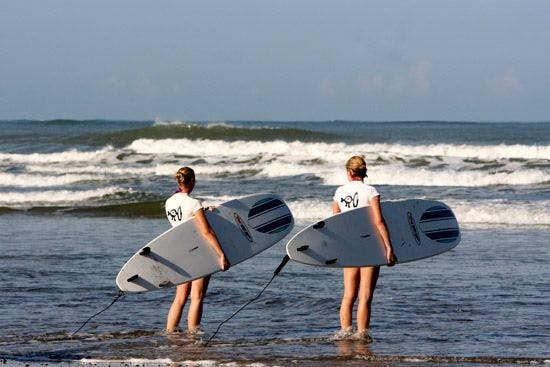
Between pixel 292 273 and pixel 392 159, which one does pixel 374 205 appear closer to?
pixel 292 273

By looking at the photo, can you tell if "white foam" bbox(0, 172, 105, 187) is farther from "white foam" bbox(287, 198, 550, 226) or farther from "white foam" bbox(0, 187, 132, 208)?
"white foam" bbox(287, 198, 550, 226)

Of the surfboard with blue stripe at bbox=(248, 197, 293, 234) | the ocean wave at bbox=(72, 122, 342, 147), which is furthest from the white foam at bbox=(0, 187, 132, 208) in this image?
the ocean wave at bbox=(72, 122, 342, 147)

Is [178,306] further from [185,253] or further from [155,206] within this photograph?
[155,206]

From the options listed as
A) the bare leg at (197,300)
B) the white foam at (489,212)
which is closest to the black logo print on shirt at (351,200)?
the bare leg at (197,300)

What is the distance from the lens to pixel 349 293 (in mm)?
7762

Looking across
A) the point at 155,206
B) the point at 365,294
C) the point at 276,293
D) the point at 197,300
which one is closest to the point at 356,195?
the point at 365,294

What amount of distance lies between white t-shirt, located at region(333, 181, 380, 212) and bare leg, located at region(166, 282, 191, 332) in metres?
1.47

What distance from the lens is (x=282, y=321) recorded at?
8.61 m

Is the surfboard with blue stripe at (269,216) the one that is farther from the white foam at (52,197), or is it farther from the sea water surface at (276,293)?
the white foam at (52,197)

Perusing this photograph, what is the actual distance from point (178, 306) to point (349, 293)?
1.40 metres

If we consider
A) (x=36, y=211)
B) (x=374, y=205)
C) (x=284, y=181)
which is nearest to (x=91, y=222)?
(x=36, y=211)

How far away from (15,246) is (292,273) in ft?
14.8

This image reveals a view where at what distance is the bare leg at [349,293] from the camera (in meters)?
7.76

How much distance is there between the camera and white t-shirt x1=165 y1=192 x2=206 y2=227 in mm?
7605
